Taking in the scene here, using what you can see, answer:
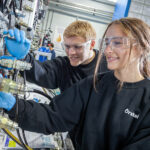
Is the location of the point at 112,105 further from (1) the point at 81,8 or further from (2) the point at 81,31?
(1) the point at 81,8

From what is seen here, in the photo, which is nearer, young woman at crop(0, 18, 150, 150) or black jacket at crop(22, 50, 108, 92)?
young woman at crop(0, 18, 150, 150)

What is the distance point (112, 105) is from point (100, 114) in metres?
0.09

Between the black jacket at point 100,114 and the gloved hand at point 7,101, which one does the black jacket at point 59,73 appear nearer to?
the black jacket at point 100,114

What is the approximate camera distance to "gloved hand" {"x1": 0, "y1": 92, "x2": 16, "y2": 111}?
0.73 meters

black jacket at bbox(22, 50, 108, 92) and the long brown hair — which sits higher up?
the long brown hair

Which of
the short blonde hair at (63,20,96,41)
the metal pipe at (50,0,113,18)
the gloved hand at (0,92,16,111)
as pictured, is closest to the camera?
the gloved hand at (0,92,16,111)

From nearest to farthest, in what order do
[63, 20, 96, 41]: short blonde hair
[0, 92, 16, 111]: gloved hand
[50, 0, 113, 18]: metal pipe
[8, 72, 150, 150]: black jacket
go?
[0, 92, 16, 111]: gloved hand → [8, 72, 150, 150]: black jacket → [63, 20, 96, 41]: short blonde hair → [50, 0, 113, 18]: metal pipe

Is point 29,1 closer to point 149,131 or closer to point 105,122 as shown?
point 105,122

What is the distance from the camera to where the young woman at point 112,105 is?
842 mm

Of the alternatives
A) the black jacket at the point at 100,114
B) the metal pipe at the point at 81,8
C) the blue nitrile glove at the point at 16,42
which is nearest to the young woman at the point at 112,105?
the black jacket at the point at 100,114

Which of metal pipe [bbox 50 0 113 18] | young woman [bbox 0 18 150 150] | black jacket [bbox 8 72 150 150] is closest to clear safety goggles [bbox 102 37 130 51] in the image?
young woman [bbox 0 18 150 150]

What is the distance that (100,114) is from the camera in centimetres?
90

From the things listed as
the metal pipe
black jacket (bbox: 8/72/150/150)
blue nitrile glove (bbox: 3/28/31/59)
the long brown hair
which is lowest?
black jacket (bbox: 8/72/150/150)

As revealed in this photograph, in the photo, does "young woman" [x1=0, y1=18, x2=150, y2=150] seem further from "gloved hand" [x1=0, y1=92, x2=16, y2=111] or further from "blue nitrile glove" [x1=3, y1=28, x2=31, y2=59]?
"blue nitrile glove" [x1=3, y1=28, x2=31, y2=59]
